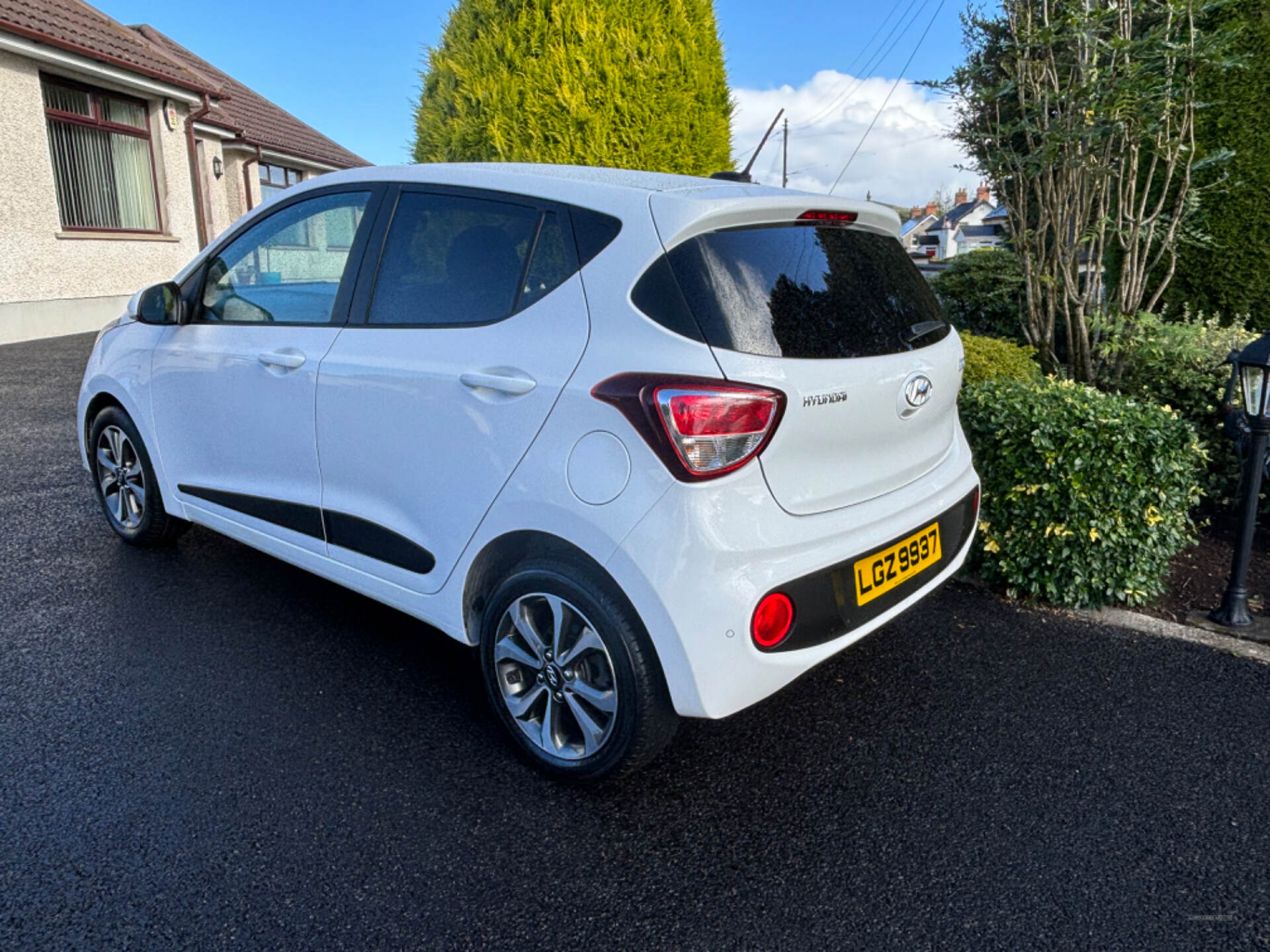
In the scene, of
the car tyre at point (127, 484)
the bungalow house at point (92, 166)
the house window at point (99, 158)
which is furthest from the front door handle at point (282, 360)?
the house window at point (99, 158)

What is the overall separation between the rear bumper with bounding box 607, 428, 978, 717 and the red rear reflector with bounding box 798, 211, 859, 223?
843 millimetres

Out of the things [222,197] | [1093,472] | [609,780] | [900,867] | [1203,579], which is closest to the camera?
[900,867]

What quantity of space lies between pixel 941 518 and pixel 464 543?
57.1 inches

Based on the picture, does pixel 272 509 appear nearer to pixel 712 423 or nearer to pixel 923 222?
pixel 712 423

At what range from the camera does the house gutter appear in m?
14.8

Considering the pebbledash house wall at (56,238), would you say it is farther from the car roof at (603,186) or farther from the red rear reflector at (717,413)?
the red rear reflector at (717,413)

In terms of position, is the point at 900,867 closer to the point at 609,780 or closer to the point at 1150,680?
the point at 609,780

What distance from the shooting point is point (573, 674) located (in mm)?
2510

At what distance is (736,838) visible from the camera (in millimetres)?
2371

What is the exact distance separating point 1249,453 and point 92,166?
47.3 ft

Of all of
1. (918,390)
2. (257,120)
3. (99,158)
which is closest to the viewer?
(918,390)

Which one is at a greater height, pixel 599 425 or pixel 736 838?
pixel 599 425

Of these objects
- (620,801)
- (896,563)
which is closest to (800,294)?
(896,563)

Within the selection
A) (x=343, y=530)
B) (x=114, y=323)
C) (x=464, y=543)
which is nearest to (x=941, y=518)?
(x=464, y=543)
